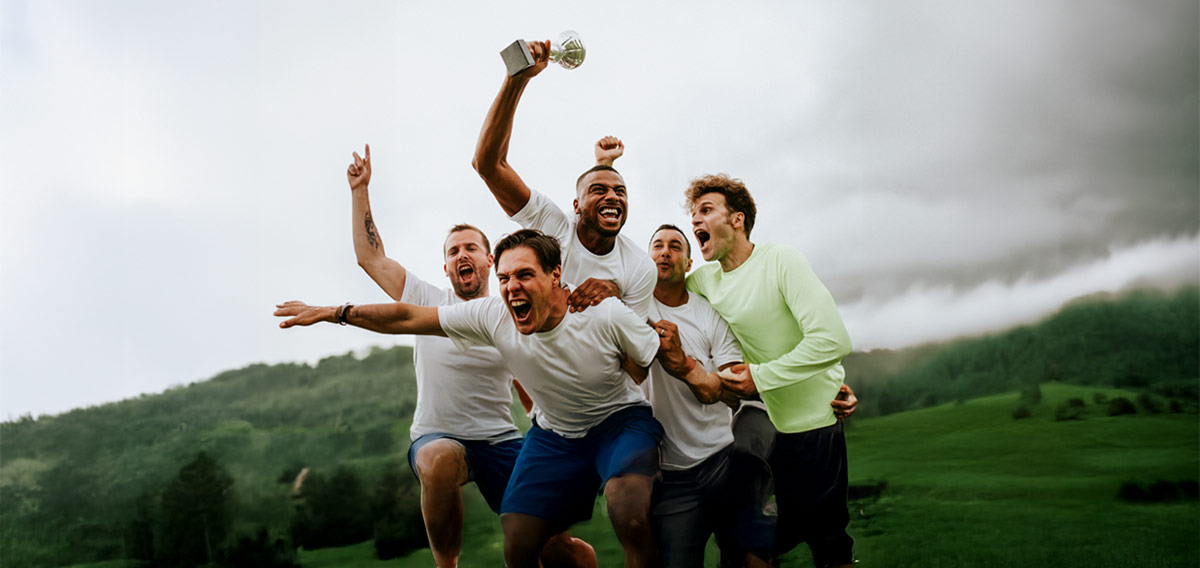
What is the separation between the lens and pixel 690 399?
438 cm

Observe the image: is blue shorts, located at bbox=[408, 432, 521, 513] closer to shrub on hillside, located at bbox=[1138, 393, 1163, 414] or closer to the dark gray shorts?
the dark gray shorts

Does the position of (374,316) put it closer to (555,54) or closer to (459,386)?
(459,386)

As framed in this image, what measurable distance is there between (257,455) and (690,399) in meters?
2.87

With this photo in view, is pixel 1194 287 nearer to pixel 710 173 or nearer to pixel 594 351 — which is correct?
pixel 710 173

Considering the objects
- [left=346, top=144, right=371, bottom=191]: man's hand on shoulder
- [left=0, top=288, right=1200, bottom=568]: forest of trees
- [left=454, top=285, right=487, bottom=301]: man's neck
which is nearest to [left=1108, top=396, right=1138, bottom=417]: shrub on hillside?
[left=0, top=288, right=1200, bottom=568]: forest of trees

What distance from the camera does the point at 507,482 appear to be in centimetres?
441

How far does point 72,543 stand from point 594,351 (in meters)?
3.76

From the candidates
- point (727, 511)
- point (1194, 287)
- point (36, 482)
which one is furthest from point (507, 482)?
point (1194, 287)

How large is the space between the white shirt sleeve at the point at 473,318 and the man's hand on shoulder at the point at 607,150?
1054 millimetres

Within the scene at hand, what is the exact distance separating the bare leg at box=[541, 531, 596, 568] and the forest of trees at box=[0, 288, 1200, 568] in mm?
1133

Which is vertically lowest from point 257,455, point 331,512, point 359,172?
point 331,512

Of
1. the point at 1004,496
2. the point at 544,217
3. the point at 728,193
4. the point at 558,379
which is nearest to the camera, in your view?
the point at 558,379

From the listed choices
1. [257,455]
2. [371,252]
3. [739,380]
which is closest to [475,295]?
[371,252]

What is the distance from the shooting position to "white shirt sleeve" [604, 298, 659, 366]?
3986 mm
